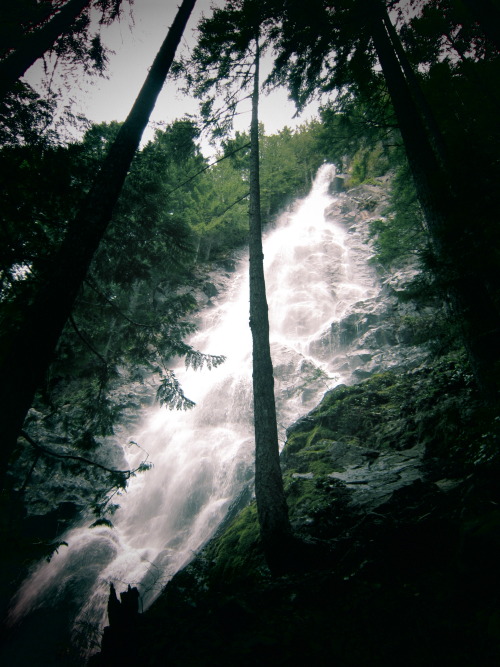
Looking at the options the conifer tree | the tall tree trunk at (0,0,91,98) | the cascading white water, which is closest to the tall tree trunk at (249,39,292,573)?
the conifer tree

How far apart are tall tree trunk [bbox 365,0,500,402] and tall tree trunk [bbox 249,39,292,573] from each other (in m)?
2.83

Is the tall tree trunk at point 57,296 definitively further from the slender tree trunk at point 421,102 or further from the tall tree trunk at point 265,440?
the slender tree trunk at point 421,102

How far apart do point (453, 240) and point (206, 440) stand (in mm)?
12325

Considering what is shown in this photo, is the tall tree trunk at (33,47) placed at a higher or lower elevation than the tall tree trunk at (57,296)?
higher

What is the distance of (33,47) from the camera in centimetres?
504

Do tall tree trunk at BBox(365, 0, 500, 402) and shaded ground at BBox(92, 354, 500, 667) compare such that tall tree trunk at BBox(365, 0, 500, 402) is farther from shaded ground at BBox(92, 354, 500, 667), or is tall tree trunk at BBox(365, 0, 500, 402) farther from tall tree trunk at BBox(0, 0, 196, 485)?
tall tree trunk at BBox(0, 0, 196, 485)

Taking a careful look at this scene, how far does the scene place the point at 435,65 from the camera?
34.2 ft

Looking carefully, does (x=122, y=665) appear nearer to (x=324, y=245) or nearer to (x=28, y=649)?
(x=28, y=649)

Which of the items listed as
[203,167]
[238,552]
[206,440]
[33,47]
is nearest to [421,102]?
[203,167]

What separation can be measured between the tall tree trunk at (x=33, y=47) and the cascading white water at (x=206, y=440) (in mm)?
10127

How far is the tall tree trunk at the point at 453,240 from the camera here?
131 inches

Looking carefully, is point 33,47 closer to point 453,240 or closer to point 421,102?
point 453,240

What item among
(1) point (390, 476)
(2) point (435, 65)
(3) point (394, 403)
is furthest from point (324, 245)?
(1) point (390, 476)

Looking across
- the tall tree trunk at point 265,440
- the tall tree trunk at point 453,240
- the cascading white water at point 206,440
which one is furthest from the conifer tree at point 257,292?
the cascading white water at point 206,440
